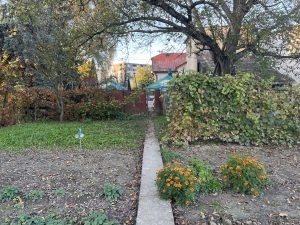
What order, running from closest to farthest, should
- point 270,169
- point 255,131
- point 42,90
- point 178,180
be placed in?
point 178,180 → point 270,169 → point 255,131 → point 42,90

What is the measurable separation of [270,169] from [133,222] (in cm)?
317

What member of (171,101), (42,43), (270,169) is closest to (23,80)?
(42,43)

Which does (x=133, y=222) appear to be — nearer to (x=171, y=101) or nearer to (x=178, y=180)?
(x=178, y=180)

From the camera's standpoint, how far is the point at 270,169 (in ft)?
19.9

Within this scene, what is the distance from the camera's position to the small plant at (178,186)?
168 inches

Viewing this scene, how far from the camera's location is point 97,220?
148 inches

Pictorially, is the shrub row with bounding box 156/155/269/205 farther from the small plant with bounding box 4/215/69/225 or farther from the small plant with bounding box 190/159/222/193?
the small plant with bounding box 4/215/69/225

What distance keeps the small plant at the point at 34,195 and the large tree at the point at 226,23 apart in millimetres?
7656

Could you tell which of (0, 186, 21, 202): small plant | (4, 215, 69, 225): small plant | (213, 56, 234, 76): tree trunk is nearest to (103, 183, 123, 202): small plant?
(4, 215, 69, 225): small plant

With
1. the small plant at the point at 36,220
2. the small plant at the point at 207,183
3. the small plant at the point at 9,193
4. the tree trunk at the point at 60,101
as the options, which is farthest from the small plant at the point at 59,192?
the tree trunk at the point at 60,101

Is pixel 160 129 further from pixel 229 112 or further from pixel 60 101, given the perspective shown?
pixel 60 101

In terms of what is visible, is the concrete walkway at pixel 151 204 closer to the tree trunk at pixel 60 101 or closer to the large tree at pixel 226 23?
the large tree at pixel 226 23

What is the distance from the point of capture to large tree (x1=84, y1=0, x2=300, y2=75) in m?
9.93

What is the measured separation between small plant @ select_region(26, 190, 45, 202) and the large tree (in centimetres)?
766
